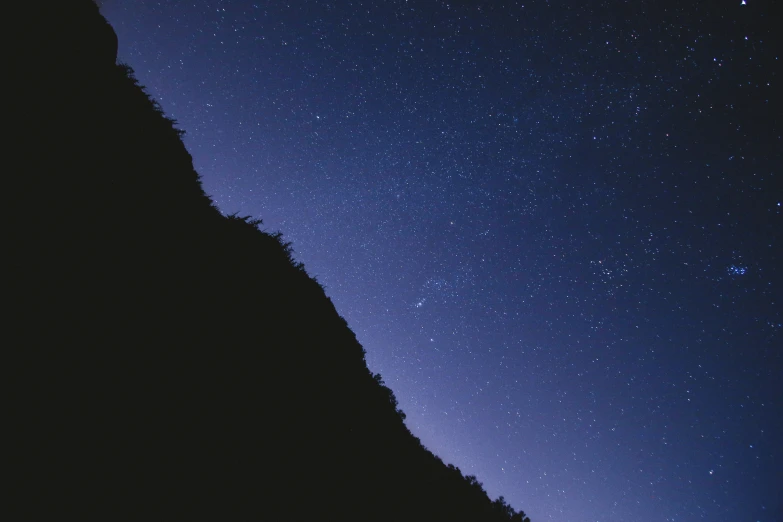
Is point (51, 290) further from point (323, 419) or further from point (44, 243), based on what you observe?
point (323, 419)

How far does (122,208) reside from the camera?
494 cm

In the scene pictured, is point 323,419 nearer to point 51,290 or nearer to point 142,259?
point 142,259

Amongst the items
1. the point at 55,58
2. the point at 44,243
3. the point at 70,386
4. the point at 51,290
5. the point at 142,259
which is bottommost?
the point at 70,386

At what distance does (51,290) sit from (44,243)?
21.6 inches

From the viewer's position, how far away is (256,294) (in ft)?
25.5

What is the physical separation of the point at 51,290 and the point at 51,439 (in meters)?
1.45

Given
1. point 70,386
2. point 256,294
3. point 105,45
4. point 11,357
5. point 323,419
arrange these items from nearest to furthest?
point 11,357, point 70,386, point 105,45, point 323,419, point 256,294

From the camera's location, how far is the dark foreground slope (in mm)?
3127

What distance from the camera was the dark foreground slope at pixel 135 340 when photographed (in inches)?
123

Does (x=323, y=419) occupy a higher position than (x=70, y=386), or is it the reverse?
(x=323, y=419)

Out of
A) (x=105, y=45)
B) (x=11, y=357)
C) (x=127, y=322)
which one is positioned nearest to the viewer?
(x=11, y=357)

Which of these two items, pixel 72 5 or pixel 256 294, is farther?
pixel 256 294

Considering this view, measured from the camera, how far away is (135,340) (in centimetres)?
421

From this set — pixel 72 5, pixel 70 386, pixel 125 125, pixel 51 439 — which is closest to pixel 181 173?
pixel 125 125
